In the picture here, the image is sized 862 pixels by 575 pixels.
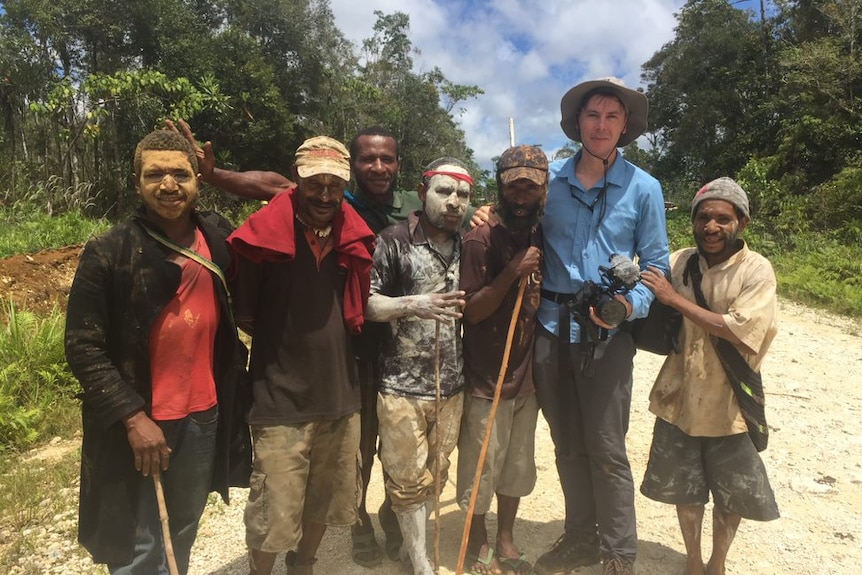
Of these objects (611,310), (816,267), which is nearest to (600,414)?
(611,310)

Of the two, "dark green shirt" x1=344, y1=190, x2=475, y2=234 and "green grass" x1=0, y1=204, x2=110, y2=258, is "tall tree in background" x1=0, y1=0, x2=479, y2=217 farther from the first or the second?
"dark green shirt" x1=344, y1=190, x2=475, y2=234

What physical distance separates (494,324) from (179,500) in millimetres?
1696

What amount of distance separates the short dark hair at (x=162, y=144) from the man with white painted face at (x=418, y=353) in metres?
1.02

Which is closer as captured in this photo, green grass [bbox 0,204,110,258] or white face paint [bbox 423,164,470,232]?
white face paint [bbox 423,164,470,232]

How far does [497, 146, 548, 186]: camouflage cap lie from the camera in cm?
272

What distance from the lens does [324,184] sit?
8.20 feet

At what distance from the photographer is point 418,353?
110 inches

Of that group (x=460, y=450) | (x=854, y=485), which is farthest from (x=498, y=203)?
(x=854, y=485)

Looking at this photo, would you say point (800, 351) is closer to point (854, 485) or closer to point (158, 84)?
point (854, 485)

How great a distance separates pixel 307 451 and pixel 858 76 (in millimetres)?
20680

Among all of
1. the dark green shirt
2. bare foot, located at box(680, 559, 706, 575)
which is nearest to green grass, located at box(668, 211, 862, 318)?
bare foot, located at box(680, 559, 706, 575)

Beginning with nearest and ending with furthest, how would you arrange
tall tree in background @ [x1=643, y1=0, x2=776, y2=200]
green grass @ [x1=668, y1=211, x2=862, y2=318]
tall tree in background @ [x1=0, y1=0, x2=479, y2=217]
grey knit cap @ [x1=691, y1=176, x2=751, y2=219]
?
grey knit cap @ [x1=691, y1=176, x2=751, y2=219]
green grass @ [x1=668, y1=211, x2=862, y2=318]
tall tree in background @ [x1=0, y1=0, x2=479, y2=217]
tall tree in background @ [x1=643, y1=0, x2=776, y2=200]

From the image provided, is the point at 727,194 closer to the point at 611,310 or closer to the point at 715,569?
the point at 611,310

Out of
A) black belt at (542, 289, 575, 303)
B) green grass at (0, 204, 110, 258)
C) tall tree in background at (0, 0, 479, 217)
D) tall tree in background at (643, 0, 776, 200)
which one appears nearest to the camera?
black belt at (542, 289, 575, 303)
